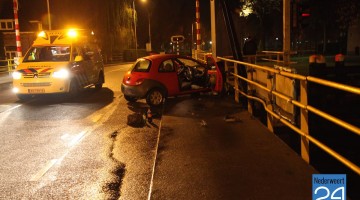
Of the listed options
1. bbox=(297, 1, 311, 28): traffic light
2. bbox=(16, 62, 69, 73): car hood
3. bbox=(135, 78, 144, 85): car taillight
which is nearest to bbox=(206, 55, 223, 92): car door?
bbox=(135, 78, 144, 85): car taillight

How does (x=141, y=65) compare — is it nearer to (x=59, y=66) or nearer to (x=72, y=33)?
(x=59, y=66)

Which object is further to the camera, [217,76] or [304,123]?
[217,76]

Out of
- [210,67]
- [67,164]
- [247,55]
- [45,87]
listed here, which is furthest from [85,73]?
[67,164]

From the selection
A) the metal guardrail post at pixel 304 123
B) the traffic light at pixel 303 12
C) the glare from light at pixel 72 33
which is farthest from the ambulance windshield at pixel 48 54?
the metal guardrail post at pixel 304 123

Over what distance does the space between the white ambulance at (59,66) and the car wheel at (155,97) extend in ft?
10.4

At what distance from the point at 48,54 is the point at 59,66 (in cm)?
196

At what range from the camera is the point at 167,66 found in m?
12.4

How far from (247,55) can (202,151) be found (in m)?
11.0

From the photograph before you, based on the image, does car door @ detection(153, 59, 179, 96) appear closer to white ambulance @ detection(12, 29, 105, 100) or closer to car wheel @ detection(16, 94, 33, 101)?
white ambulance @ detection(12, 29, 105, 100)

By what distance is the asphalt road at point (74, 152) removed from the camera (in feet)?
17.9

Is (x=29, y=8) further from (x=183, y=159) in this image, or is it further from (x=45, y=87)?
(x=183, y=159)

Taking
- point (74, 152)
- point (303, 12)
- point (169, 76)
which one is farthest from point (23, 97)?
point (303, 12)

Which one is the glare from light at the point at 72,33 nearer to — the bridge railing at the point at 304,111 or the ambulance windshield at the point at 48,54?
the ambulance windshield at the point at 48,54

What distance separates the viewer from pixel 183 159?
6234mm
